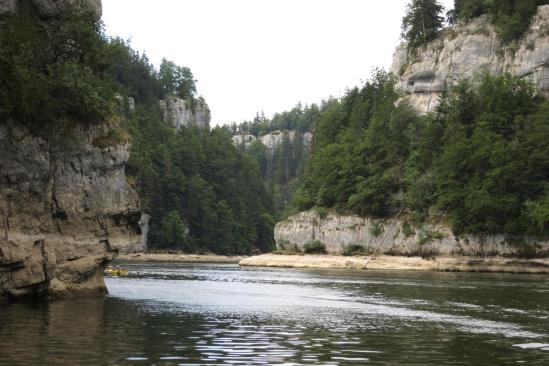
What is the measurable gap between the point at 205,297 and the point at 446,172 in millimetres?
59728

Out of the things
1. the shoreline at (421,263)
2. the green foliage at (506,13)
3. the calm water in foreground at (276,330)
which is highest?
the green foliage at (506,13)

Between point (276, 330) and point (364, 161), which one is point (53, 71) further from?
point (364, 161)

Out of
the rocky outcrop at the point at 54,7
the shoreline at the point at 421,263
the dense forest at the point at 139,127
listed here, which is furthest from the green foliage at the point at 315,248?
the rocky outcrop at the point at 54,7

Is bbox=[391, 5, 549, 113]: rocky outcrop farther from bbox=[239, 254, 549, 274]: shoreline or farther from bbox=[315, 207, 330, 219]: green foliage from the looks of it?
bbox=[239, 254, 549, 274]: shoreline

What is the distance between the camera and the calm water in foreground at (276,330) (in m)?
19.3

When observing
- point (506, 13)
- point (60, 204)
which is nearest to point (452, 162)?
point (506, 13)

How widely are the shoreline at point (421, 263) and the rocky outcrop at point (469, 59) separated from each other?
29.0 m

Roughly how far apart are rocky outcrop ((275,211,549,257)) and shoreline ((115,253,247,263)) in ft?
79.7

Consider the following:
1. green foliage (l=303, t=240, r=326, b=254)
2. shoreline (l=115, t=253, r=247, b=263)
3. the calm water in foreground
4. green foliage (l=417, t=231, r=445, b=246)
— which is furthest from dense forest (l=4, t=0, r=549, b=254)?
the calm water in foreground

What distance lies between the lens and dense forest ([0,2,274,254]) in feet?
106

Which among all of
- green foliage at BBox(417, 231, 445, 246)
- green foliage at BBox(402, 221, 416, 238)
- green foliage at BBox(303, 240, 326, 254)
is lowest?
green foliage at BBox(303, 240, 326, 254)

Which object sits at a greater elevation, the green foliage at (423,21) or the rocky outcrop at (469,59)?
the green foliage at (423,21)

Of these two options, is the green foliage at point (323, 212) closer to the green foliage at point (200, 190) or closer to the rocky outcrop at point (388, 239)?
the rocky outcrop at point (388, 239)

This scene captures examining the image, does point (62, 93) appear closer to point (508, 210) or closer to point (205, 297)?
point (205, 297)
